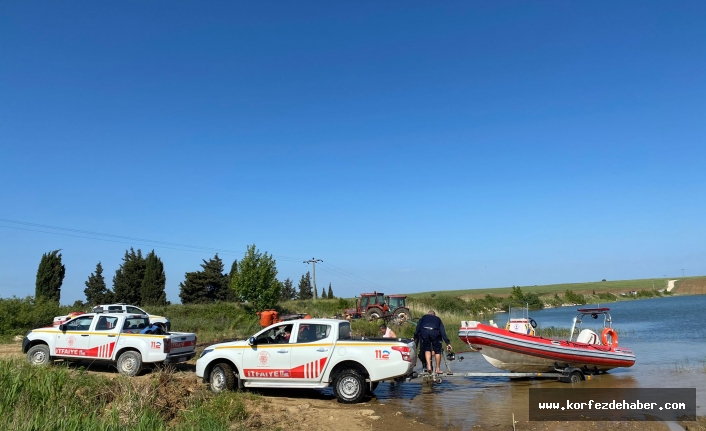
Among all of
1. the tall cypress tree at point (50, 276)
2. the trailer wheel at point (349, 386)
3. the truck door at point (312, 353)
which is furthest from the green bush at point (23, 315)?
the trailer wheel at point (349, 386)

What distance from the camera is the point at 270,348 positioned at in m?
10.8

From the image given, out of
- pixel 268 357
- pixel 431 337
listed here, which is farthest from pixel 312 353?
pixel 431 337

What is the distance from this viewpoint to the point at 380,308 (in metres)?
30.2

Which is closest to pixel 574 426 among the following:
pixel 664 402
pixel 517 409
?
pixel 517 409

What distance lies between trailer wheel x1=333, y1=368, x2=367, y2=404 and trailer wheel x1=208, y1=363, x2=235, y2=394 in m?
2.40

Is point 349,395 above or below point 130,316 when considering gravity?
below

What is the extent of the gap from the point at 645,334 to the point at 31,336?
29778 mm

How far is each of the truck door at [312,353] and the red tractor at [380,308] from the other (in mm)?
18609

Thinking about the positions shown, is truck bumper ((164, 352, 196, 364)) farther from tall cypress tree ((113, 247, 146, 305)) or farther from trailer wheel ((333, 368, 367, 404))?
tall cypress tree ((113, 247, 146, 305))

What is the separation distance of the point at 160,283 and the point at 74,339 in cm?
3632

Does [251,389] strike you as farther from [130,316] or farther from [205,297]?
[205,297]

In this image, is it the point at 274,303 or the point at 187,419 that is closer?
the point at 187,419

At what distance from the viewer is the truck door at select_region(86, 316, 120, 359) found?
43.6ft

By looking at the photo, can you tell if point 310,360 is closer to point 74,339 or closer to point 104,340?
point 104,340
